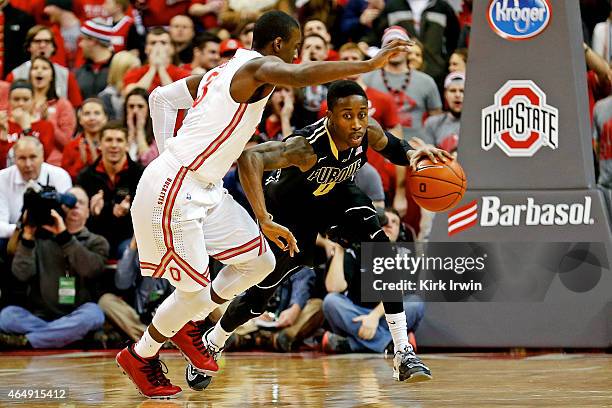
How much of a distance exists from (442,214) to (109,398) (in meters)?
3.72

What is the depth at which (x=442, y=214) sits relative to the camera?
8.57 m

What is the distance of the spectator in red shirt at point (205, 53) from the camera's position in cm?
1037

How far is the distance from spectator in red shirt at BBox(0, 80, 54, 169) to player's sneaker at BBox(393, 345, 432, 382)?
535 centimetres

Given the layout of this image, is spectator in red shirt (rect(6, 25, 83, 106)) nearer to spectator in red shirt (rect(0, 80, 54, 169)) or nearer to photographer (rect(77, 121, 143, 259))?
spectator in red shirt (rect(0, 80, 54, 169))

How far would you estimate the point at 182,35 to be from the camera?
11.0 m

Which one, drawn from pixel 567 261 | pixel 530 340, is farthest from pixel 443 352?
pixel 567 261

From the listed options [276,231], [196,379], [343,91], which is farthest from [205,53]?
[276,231]

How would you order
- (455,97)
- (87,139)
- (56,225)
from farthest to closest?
(87,139)
(455,97)
(56,225)

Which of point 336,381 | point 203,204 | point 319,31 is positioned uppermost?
point 319,31

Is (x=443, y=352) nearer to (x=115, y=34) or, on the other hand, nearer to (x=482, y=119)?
(x=482, y=119)

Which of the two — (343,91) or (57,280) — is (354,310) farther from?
(343,91)

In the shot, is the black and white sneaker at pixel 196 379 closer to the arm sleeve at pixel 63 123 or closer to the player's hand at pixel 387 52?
the player's hand at pixel 387 52

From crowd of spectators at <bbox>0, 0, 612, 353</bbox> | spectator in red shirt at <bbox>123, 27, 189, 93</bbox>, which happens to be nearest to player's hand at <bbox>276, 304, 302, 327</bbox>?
crowd of spectators at <bbox>0, 0, 612, 353</bbox>

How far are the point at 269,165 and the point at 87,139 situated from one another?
4.50 m
